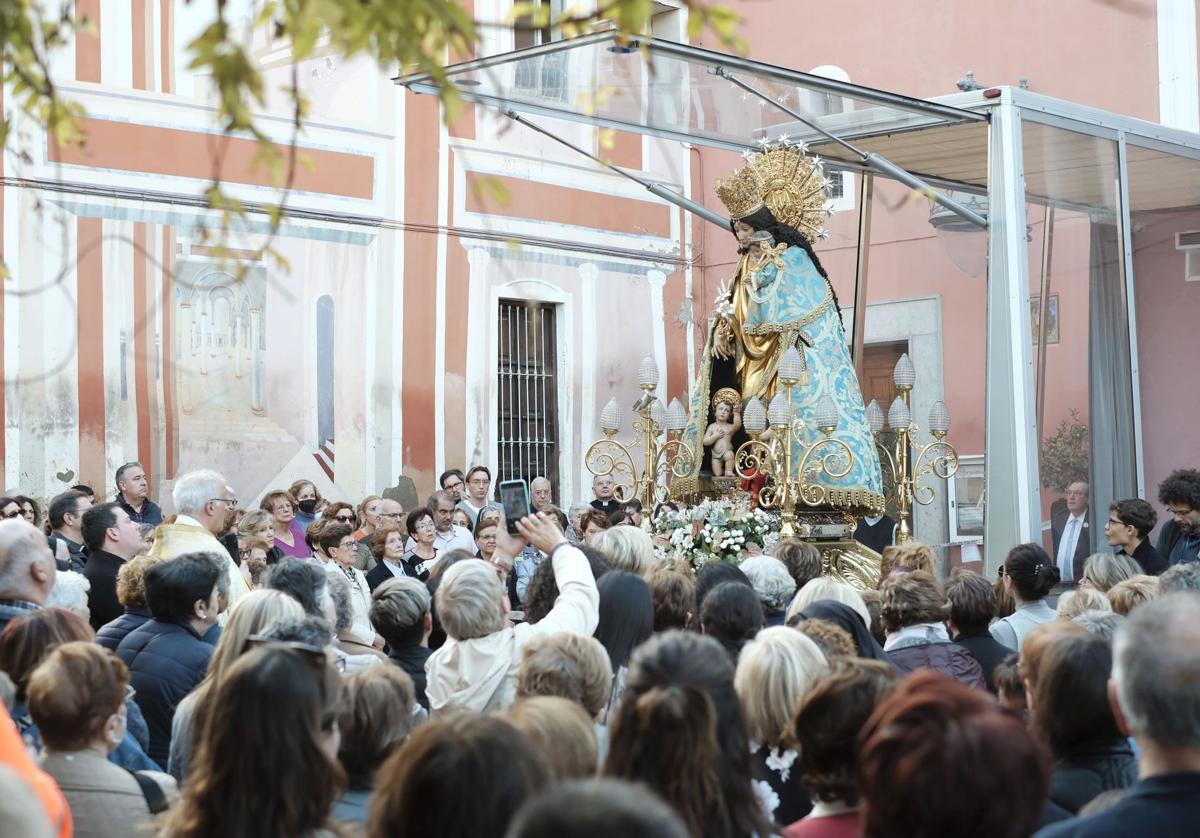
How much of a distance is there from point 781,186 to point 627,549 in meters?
5.69

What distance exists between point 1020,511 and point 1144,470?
134cm

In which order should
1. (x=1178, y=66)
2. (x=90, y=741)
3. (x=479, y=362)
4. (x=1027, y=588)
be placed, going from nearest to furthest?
(x=90, y=741) → (x=1027, y=588) → (x=1178, y=66) → (x=479, y=362)

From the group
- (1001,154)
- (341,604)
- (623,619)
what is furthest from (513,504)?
(1001,154)

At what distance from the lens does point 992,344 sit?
31.4 ft

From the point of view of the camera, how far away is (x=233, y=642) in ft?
13.9

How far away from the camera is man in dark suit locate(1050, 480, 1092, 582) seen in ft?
32.0

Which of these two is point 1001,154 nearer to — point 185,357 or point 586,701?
point 586,701

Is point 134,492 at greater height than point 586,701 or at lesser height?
greater

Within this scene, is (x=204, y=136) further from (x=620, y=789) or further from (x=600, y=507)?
(x=620, y=789)

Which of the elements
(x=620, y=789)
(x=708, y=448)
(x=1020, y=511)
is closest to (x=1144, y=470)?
(x=1020, y=511)

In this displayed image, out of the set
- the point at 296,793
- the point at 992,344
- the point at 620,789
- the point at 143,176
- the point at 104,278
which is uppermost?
the point at 143,176

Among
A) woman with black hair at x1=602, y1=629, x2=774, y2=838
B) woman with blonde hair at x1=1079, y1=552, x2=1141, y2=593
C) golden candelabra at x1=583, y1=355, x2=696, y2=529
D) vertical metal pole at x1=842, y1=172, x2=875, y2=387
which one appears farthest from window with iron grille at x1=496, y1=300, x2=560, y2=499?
woman with black hair at x1=602, y1=629, x2=774, y2=838

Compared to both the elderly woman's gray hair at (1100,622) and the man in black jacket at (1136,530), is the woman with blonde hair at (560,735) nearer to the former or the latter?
the elderly woman's gray hair at (1100,622)

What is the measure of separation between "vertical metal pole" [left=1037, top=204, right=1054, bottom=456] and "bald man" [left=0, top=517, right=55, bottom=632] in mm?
6351
